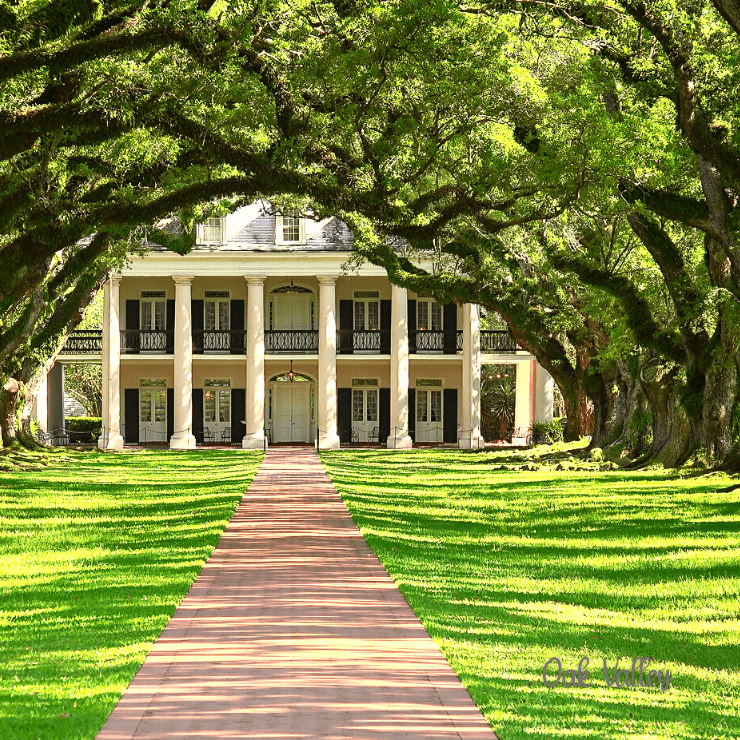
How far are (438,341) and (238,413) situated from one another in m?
8.37

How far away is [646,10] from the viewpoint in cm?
1434

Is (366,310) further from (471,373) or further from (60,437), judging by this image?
(60,437)

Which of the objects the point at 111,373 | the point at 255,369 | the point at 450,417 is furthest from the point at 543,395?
the point at 111,373

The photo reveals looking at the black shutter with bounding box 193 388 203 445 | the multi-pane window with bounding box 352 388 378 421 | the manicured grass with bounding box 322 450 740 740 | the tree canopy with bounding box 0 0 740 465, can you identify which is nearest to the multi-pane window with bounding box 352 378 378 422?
the multi-pane window with bounding box 352 388 378 421

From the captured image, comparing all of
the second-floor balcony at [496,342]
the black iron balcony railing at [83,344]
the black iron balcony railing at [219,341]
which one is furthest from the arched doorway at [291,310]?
the black iron balcony railing at [83,344]

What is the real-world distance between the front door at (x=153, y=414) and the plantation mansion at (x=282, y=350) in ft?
0.13

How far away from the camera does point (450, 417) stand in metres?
45.5

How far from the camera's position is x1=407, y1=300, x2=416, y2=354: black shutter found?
44.9m

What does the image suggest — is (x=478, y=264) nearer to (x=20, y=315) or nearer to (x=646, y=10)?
(x=20, y=315)

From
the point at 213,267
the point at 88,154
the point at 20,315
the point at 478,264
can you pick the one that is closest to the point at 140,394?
the point at 213,267

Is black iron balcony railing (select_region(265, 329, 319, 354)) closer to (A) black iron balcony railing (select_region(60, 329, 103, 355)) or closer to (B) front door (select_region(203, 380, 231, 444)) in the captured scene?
(B) front door (select_region(203, 380, 231, 444))

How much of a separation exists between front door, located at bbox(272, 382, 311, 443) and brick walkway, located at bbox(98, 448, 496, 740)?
33611 mm

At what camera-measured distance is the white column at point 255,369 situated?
42.8 meters

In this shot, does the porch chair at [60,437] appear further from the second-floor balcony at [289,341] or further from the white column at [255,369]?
the white column at [255,369]
